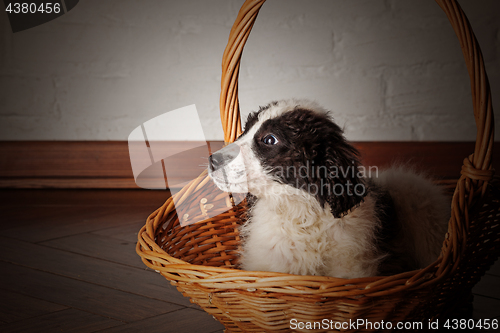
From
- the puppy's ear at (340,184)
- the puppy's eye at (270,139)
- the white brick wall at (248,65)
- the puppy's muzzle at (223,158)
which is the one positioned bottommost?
the puppy's ear at (340,184)

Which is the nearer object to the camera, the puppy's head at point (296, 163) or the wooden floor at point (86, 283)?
the puppy's head at point (296, 163)

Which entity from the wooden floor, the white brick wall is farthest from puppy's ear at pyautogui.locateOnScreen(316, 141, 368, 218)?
the white brick wall

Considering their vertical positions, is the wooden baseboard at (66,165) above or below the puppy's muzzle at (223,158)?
below

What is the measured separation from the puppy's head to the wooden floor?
1.36ft

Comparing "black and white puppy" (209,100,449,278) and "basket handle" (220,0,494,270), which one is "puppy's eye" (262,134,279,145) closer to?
"black and white puppy" (209,100,449,278)

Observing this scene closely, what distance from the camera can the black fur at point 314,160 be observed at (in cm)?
95

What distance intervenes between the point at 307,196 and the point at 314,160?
3.4 inches

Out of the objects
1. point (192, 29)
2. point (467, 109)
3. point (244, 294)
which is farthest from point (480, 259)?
point (192, 29)

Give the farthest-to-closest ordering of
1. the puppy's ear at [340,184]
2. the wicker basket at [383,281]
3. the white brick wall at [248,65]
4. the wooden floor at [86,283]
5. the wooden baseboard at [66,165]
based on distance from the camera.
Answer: the wooden baseboard at [66,165], the white brick wall at [248,65], the wooden floor at [86,283], the puppy's ear at [340,184], the wicker basket at [383,281]

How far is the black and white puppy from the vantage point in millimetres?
966

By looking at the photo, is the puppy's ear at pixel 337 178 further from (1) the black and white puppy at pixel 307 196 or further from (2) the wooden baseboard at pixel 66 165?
(2) the wooden baseboard at pixel 66 165

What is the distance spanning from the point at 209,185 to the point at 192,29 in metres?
1.38

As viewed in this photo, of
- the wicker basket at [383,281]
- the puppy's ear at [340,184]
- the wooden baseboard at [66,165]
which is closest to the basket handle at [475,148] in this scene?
the wicker basket at [383,281]

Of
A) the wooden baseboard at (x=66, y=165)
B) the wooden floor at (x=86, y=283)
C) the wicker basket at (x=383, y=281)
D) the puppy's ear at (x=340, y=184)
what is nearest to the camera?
the wicker basket at (x=383, y=281)
